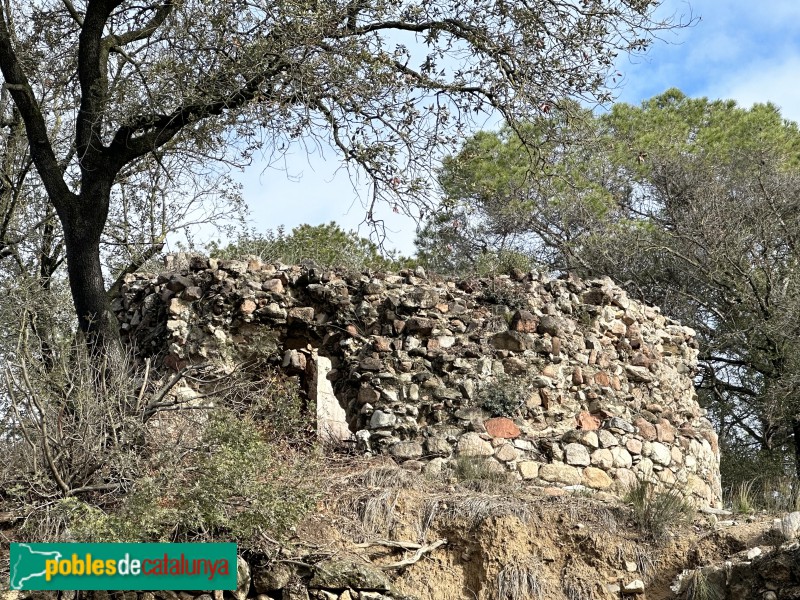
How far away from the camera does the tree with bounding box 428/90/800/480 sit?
14.7 meters

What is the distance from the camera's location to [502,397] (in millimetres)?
8766

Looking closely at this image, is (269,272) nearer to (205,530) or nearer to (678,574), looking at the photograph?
(205,530)

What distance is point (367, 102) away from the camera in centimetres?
845

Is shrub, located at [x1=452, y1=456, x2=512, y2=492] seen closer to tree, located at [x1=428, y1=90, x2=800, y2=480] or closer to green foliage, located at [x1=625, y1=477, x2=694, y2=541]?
green foliage, located at [x1=625, y1=477, x2=694, y2=541]

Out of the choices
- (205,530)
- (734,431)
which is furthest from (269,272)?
(734,431)

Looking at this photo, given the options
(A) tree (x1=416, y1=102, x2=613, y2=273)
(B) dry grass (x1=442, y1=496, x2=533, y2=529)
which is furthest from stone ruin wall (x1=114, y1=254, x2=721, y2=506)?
(A) tree (x1=416, y1=102, x2=613, y2=273)

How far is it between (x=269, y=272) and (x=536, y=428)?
3.23 meters

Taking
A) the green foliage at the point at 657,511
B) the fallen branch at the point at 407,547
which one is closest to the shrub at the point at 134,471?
the fallen branch at the point at 407,547

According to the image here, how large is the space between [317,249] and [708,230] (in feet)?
20.9

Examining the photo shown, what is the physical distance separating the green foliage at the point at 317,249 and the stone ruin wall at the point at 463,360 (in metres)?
0.91

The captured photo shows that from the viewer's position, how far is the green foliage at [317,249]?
13.1 m

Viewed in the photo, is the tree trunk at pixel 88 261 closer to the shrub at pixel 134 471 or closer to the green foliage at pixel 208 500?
the shrub at pixel 134 471

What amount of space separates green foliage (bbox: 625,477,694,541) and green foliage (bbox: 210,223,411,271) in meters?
3.93

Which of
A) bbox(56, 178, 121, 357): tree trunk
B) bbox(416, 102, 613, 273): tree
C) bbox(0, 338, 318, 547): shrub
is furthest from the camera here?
bbox(416, 102, 613, 273): tree
